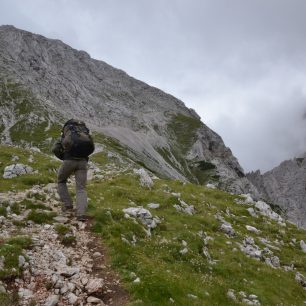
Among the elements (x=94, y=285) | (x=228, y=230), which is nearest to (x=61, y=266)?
(x=94, y=285)

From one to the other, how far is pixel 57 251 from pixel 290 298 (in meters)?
9.45

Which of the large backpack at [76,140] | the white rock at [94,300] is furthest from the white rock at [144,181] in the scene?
the white rock at [94,300]

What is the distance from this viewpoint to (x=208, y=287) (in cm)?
1543

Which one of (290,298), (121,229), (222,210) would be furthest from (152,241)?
(222,210)

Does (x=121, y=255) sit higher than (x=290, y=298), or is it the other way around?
(x=121, y=255)

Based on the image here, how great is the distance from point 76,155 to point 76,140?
2.46 feet

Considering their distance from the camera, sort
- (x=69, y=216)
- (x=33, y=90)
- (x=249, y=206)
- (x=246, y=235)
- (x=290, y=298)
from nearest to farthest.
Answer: (x=290, y=298) < (x=69, y=216) < (x=246, y=235) < (x=249, y=206) < (x=33, y=90)

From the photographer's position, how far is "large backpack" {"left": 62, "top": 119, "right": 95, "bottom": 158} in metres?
19.9

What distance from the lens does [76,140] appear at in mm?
19828

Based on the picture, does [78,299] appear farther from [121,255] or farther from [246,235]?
[246,235]

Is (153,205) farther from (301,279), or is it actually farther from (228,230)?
(301,279)

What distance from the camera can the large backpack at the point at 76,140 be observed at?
19.9m

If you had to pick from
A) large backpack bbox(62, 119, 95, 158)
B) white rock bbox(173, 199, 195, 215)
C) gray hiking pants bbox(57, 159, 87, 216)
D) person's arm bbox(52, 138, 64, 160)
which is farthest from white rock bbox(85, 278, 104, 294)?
white rock bbox(173, 199, 195, 215)

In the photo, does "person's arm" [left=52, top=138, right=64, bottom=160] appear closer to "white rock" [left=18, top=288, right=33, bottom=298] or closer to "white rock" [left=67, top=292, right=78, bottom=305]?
"white rock" [left=18, top=288, right=33, bottom=298]
